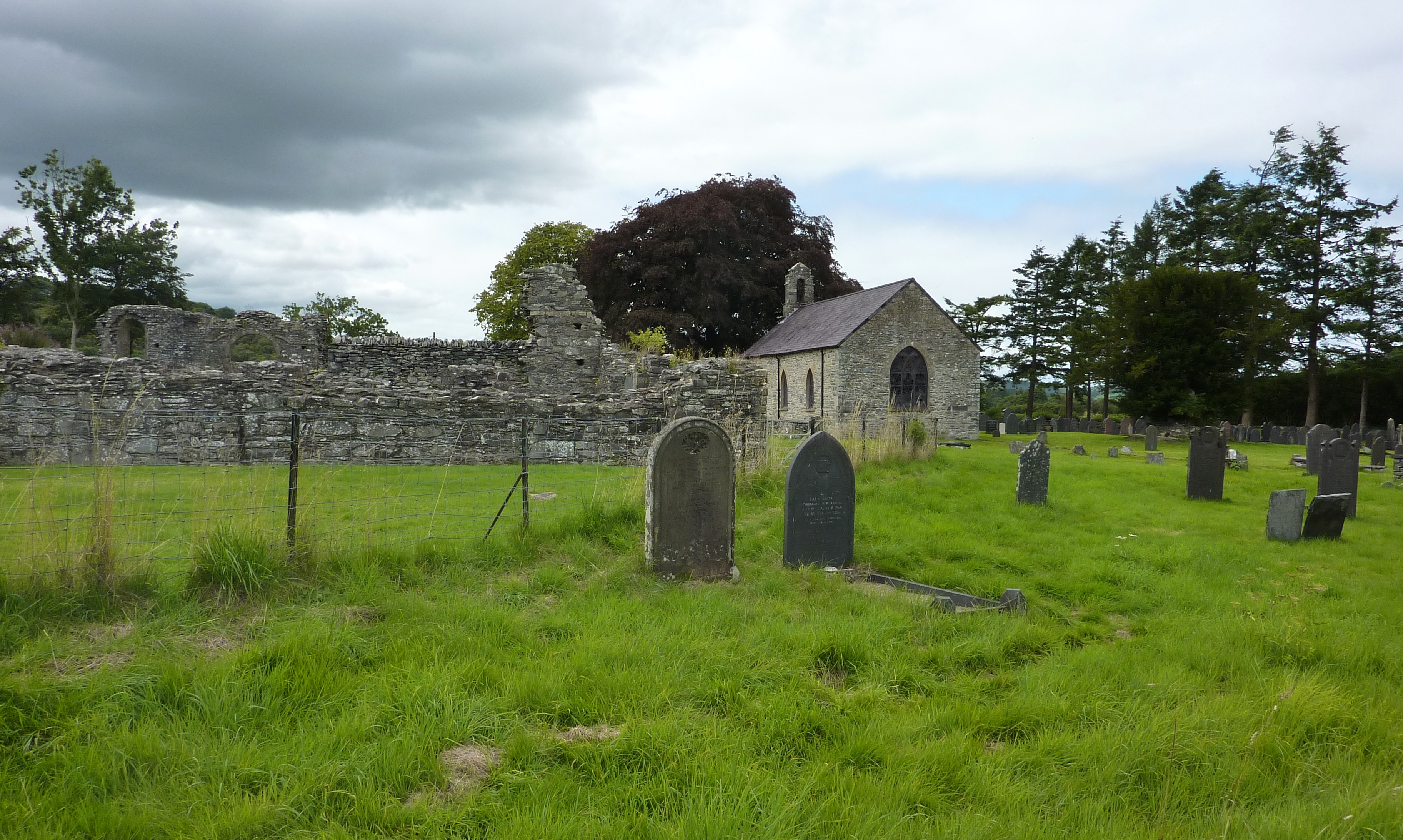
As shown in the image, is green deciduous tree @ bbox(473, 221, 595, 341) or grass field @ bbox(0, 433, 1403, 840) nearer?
grass field @ bbox(0, 433, 1403, 840)

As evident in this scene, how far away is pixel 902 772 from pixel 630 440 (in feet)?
32.8

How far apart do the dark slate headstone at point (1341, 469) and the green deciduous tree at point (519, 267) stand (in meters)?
33.6

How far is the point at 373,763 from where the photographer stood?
2.95 m

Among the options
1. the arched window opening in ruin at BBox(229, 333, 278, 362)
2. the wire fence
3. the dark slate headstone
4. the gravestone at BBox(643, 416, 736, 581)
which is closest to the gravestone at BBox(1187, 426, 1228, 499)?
the dark slate headstone

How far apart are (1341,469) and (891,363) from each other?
17.3 meters

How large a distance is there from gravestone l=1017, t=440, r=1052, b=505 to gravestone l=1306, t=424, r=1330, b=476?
298 inches

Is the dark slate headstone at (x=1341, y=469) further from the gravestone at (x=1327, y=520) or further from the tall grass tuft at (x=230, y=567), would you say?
the tall grass tuft at (x=230, y=567)

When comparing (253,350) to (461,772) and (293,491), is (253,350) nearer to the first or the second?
(293,491)

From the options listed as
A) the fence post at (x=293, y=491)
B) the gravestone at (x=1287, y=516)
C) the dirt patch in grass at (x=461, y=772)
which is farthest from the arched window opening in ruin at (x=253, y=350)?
the gravestone at (x=1287, y=516)

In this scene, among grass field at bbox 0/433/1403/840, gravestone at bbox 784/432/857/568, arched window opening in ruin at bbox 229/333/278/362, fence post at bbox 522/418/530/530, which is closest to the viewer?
grass field at bbox 0/433/1403/840

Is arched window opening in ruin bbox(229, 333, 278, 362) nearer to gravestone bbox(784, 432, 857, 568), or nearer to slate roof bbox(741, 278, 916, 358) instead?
slate roof bbox(741, 278, 916, 358)

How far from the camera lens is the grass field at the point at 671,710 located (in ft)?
9.00

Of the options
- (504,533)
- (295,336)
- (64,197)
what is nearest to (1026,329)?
(295,336)

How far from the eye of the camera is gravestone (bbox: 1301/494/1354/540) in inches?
334
